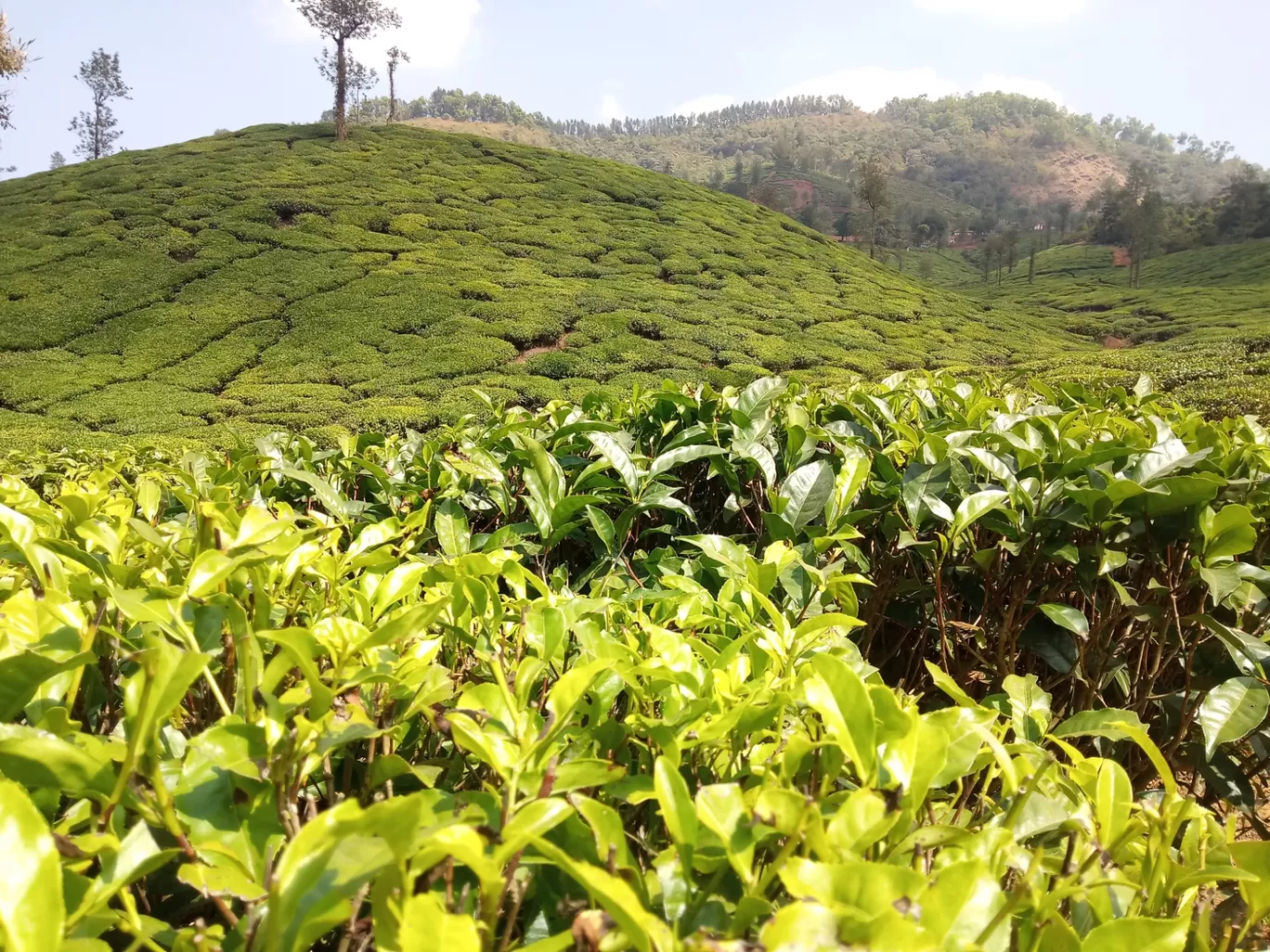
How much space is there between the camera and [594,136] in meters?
130

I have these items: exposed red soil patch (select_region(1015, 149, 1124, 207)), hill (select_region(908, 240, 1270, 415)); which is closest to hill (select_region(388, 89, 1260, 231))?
exposed red soil patch (select_region(1015, 149, 1124, 207))

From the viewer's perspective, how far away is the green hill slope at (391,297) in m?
11.9

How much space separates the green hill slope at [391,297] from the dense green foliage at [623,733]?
9.04 m

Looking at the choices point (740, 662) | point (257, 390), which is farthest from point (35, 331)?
point (740, 662)

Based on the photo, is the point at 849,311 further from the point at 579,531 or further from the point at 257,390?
the point at 579,531

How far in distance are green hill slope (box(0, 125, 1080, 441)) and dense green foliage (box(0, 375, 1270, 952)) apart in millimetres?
9041

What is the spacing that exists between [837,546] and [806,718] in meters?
0.86

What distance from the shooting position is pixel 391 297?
1559 centimetres

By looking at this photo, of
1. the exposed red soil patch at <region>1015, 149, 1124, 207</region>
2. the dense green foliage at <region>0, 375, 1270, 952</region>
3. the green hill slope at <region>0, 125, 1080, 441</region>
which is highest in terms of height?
the exposed red soil patch at <region>1015, 149, 1124, 207</region>

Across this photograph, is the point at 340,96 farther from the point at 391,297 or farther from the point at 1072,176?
the point at 1072,176

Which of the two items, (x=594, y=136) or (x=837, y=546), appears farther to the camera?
(x=594, y=136)

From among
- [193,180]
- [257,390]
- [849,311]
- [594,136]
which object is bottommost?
[257,390]

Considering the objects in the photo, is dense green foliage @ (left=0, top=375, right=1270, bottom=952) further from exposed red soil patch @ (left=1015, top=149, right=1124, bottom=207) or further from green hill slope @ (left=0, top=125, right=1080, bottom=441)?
exposed red soil patch @ (left=1015, top=149, right=1124, bottom=207)

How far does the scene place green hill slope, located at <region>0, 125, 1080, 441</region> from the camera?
11883 millimetres
